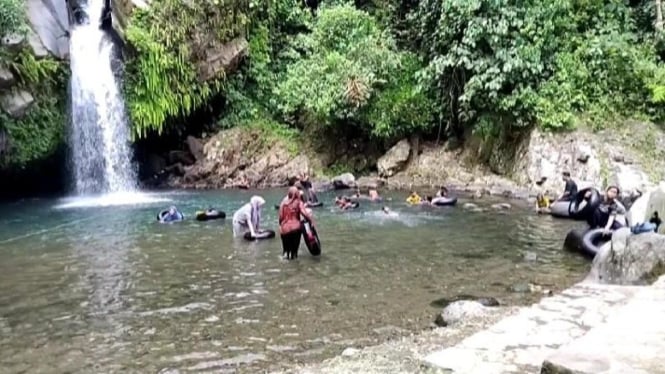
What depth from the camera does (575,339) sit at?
589 cm

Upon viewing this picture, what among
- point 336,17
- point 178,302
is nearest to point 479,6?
point 336,17

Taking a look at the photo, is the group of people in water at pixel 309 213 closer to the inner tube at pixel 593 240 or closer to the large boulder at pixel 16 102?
the inner tube at pixel 593 240

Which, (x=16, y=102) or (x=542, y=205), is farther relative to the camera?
(x=16, y=102)

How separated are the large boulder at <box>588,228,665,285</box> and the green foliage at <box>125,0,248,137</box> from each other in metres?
18.2

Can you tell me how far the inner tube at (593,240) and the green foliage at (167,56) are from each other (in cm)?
1637

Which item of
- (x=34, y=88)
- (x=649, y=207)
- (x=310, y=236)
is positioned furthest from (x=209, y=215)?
(x=649, y=207)

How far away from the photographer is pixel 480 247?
13.4 meters

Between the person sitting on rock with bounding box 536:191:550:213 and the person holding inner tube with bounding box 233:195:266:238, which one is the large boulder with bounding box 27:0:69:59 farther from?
the person sitting on rock with bounding box 536:191:550:213

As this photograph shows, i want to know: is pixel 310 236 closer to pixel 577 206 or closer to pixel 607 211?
pixel 607 211

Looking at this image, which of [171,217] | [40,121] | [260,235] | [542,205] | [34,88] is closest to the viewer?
[260,235]

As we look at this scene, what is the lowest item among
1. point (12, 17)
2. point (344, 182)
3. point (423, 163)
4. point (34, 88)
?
point (344, 182)

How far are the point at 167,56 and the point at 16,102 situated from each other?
214 inches

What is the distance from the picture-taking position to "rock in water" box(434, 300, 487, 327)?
797cm

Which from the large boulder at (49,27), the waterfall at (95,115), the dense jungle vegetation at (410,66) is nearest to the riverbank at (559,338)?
the dense jungle vegetation at (410,66)
